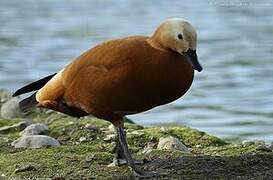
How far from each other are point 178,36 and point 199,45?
46.6 feet

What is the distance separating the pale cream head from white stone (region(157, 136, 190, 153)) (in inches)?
56.9

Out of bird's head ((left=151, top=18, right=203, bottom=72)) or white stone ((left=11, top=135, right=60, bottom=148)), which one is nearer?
bird's head ((left=151, top=18, right=203, bottom=72))

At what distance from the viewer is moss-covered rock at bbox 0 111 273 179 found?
5.48 meters

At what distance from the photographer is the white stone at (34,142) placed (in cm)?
663

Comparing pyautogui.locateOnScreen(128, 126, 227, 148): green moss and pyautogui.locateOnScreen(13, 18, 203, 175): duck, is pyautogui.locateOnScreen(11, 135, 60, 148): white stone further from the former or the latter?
pyautogui.locateOnScreen(13, 18, 203, 175): duck

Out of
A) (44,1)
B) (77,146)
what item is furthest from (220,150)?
(44,1)

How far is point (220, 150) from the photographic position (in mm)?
6520

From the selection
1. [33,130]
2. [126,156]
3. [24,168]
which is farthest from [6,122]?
[126,156]

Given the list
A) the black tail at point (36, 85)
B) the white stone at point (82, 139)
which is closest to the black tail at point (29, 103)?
the black tail at point (36, 85)

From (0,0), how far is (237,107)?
64.9 ft

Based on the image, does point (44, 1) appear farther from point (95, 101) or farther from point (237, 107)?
point (95, 101)

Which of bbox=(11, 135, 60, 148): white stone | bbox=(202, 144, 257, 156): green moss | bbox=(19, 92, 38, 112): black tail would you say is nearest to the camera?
bbox=(19, 92, 38, 112): black tail

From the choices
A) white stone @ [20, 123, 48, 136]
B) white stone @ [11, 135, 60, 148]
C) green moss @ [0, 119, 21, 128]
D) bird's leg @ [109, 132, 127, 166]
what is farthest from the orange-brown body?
green moss @ [0, 119, 21, 128]

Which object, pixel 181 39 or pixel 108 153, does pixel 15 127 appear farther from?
pixel 181 39
